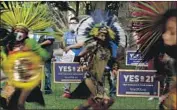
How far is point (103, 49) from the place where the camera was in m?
5.46

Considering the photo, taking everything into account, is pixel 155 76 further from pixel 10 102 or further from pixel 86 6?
pixel 10 102

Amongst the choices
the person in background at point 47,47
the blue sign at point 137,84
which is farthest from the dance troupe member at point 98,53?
the person in background at point 47,47

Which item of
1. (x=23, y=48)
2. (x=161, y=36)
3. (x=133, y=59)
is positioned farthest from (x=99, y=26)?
(x=23, y=48)

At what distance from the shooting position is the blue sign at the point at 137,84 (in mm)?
5457

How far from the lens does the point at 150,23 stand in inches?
212

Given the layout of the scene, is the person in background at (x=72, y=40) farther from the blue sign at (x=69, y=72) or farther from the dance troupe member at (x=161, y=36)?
the dance troupe member at (x=161, y=36)

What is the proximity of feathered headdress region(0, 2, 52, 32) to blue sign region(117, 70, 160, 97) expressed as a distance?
795mm

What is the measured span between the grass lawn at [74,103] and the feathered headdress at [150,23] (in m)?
0.40

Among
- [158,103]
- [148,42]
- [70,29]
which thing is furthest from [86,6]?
[158,103]

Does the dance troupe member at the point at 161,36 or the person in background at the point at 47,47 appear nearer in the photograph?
the dance troupe member at the point at 161,36

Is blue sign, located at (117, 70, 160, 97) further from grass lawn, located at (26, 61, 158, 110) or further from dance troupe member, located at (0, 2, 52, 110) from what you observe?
dance troupe member, located at (0, 2, 52, 110)

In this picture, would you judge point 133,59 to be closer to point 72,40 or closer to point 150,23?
point 150,23

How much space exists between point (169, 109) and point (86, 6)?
3.72ft

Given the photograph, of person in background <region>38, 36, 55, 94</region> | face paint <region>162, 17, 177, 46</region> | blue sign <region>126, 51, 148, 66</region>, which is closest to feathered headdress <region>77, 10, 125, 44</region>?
blue sign <region>126, 51, 148, 66</region>
